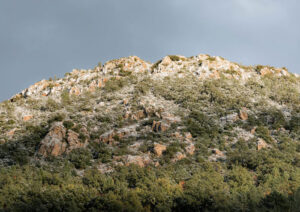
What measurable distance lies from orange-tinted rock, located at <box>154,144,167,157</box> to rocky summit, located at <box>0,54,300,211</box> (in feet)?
0.30

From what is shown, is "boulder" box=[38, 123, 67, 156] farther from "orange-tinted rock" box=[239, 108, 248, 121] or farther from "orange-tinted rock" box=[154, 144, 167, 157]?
"orange-tinted rock" box=[239, 108, 248, 121]

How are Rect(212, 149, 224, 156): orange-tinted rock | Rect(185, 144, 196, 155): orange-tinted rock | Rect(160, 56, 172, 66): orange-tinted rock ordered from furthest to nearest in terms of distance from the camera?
Rect(160, 56, 172, 66): orange-tinted rock, Rect(212, 149, 224, 156): orange-tinted rock, Rect(185, 144, 196, 155): orange-tinted rock

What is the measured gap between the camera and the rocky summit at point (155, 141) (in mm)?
15719

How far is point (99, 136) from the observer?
84.4 ft

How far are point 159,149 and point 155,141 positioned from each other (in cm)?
180

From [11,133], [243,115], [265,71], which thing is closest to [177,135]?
[243,115]

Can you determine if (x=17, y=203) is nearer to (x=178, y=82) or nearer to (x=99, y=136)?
(x=99, y=136)

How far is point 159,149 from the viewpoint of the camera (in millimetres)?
22500

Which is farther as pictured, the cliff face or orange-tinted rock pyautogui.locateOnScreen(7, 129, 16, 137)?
orange-tinted rock pyautogui.locateOnScreen(7, 129, 16, 137)

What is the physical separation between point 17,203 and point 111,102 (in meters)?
21.1

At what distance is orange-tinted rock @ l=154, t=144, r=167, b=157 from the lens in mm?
22297

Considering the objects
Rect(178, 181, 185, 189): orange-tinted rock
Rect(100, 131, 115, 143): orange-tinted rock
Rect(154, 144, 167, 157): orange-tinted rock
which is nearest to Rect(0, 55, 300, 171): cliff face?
Rect(154, 144, 167, 157): orange-tinted rock

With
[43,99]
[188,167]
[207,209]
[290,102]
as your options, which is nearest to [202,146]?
[188,167]

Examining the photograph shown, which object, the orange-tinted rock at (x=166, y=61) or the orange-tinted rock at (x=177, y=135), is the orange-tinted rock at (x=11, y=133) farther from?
the orange-tinted rock at (x=166, y=61)
